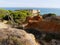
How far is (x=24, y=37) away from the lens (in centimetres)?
640

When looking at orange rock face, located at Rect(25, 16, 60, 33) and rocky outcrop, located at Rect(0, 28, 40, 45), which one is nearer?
rocky outcrop, located at Rect(0, 28, 40, 45)

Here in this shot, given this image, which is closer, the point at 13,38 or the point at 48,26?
the point at 13,38

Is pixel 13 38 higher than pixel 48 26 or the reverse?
higher

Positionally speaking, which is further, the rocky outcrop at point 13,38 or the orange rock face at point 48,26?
the orange rock face at point 48,26

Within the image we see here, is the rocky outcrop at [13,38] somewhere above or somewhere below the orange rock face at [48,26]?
above

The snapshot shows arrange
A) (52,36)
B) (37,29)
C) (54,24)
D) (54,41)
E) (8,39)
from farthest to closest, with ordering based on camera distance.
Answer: (37,29) → (54,24) → (52,36) → (54,41) → (8,39)

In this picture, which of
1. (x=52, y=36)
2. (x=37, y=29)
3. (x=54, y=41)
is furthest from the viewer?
(x=37, y=29)

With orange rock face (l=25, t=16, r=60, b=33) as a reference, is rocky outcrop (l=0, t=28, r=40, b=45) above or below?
above

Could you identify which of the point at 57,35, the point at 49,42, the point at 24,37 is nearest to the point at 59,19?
the point at 57,35

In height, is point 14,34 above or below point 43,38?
above

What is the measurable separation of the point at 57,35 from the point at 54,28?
148 centimetres

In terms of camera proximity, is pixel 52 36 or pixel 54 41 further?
pixel 52 36

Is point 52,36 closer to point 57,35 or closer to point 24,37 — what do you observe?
point 57,35

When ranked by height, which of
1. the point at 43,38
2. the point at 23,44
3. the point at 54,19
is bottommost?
the point at 43,38
